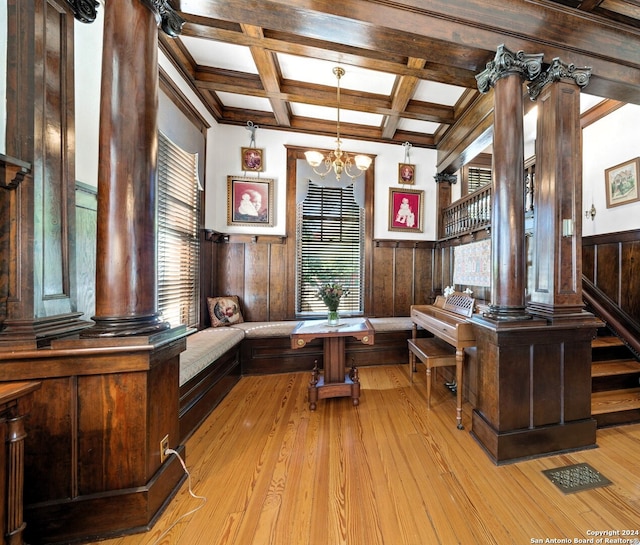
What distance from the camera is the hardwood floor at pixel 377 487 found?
128 cm

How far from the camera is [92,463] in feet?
4.17

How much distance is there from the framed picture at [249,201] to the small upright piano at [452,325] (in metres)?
2.59

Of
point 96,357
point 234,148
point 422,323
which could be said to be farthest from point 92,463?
point 234,148

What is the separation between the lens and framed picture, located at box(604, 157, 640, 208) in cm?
296

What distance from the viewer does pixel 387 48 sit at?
1.99 meters

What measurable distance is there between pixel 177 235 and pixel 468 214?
3.82m

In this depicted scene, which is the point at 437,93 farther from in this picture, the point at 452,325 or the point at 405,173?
the point at 452,325

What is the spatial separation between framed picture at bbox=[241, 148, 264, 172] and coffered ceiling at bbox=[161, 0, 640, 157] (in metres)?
0.59

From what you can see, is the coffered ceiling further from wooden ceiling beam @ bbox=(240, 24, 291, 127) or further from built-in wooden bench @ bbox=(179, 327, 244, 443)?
built-in wooden bench @ bbox=(179, 327, 244, 443)

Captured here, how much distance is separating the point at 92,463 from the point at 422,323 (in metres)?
3.00

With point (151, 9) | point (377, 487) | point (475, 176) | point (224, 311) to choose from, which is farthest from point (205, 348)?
point (475, 176)

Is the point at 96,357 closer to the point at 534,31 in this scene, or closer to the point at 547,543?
the point at 547,543

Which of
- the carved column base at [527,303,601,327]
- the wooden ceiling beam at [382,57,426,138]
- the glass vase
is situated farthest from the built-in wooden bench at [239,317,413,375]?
the wooden ceiling beam at [382,57,426,138]

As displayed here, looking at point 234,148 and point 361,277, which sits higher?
point 234,148
